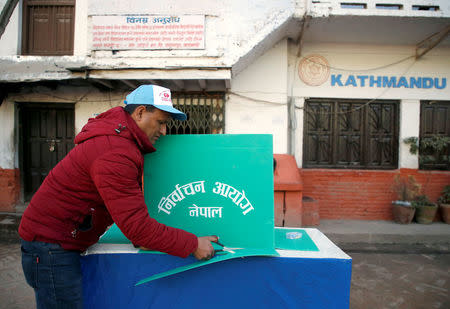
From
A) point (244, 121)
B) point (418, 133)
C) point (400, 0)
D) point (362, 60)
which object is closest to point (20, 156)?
point (244, 121)

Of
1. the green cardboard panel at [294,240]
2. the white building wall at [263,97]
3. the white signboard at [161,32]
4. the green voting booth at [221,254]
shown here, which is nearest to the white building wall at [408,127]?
the white building wall at [263,97]

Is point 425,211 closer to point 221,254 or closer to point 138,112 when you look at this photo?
point 221,254

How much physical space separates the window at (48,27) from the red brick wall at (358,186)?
5.72 m

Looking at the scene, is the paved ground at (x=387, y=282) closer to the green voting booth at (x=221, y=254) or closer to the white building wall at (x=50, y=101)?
the green voting booth at (x=221, y=254)

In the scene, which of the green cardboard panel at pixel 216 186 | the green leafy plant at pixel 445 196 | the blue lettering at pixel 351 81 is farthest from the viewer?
the blue lettering at pixel 351 81

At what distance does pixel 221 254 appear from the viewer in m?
1.45

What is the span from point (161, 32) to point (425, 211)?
622cm

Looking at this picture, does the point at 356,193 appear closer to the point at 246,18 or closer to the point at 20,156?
the point at 246,18

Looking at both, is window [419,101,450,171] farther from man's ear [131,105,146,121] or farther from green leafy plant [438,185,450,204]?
man's ear [131,105,146,121]

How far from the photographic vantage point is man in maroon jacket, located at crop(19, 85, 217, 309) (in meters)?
1.27

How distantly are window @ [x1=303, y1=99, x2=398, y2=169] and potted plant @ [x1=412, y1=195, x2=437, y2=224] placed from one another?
36.2 inches

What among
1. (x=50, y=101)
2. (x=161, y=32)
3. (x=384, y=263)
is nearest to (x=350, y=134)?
(x=384, y=263)

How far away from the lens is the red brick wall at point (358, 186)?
20.1 feet

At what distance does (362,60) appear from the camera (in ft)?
20.2
